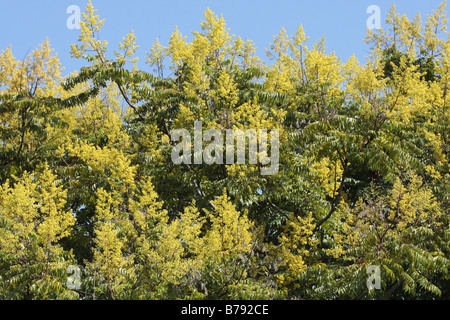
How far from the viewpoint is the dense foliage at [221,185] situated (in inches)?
271

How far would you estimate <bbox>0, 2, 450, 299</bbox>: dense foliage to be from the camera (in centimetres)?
688

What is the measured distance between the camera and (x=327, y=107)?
10.4 meters

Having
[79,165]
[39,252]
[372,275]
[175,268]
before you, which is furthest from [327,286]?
[79,165]

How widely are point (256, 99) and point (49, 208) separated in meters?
4.11

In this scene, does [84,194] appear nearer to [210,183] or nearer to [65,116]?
[210,183]

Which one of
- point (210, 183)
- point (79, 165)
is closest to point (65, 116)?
point (79, 165)

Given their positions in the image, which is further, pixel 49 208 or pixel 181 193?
pixel 181 193

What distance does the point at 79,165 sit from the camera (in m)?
9.70

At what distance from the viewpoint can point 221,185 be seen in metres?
8.52
